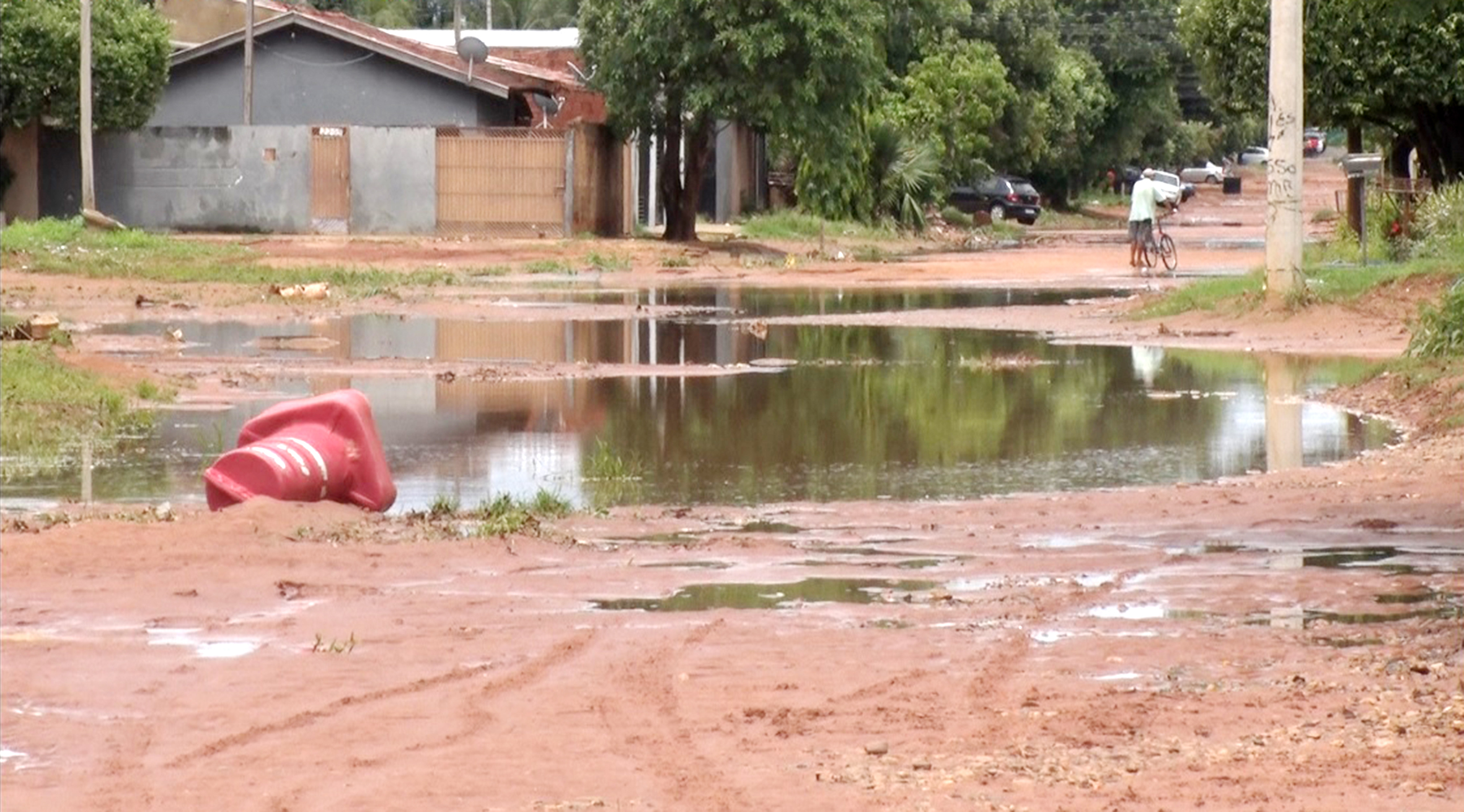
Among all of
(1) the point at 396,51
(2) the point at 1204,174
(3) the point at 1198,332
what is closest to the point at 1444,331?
(3) the point at 1198,332

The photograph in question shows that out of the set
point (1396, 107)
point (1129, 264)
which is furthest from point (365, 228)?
point (1396, 107)

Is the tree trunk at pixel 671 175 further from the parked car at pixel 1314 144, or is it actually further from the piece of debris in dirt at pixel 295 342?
the parked car at pixel 1314 144

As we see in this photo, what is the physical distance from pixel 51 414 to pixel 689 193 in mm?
31282

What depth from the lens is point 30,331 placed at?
19.2 meters

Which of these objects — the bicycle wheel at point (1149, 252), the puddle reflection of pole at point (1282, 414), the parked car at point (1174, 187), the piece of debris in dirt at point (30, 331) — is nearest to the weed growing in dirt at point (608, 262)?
the bicycle wheel at point (1149, 252)

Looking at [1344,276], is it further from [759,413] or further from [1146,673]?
[1146,673]

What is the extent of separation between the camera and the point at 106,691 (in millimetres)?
7668

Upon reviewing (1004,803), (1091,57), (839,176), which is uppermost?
(1091,57)

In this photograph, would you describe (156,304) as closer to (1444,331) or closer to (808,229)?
(1444,331)

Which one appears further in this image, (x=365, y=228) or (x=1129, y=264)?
(x=365, y=228)

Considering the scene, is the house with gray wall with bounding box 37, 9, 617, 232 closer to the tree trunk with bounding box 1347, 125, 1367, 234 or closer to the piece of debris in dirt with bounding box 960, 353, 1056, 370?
the tree trunk with bounding box 1347, 125, 1367, 234

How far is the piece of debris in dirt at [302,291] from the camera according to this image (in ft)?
95.4

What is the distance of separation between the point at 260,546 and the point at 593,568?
161 centimetres

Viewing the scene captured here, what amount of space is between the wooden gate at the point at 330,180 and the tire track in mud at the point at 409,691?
38.7m
